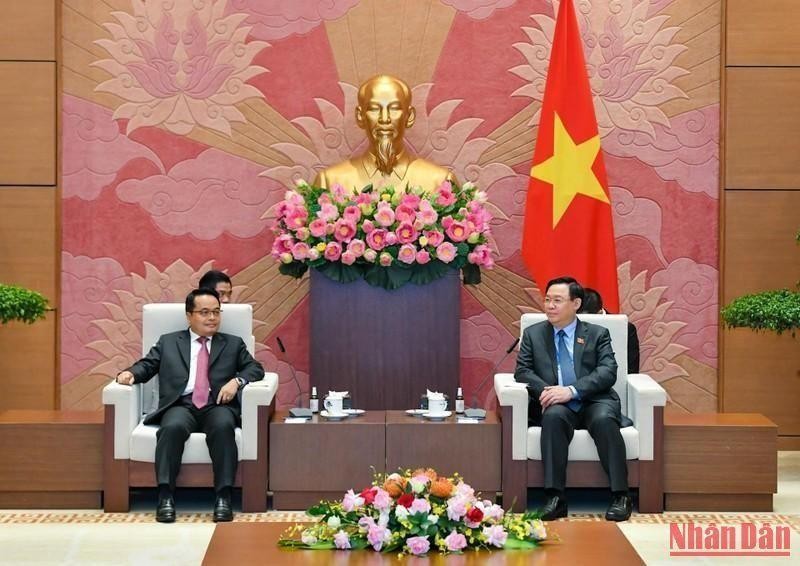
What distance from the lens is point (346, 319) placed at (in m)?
6.60

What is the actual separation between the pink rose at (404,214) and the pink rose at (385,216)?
4cm

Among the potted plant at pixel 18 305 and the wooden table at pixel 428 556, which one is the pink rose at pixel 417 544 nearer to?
the wooden table at pixel 428 556

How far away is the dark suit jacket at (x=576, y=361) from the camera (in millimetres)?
5816

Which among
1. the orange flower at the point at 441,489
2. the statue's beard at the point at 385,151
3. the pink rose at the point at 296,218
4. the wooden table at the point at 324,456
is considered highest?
the statue's beard at the point at 385,151

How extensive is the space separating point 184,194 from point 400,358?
6.13 feet

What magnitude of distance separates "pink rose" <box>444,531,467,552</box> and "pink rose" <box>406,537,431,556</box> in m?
0.07

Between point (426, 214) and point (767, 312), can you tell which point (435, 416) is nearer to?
point (426, 214)

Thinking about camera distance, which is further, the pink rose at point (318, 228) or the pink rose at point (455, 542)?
the pink rose at point (318, 228)

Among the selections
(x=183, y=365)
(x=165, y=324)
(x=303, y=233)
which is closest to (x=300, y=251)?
(x=303, y=233)

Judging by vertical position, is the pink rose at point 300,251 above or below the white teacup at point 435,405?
above

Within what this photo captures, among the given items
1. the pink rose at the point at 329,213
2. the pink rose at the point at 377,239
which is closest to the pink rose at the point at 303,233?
the pink rose at the point at 329,213

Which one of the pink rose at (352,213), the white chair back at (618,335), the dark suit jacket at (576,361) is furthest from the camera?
the pink rose at (352,213)

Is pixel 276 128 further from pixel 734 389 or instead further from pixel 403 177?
pixel 734 389

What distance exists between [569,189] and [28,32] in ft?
11.0
